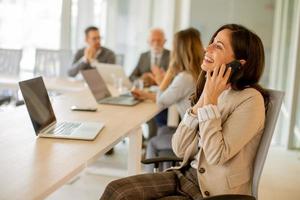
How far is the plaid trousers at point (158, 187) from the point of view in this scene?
190 centimetres

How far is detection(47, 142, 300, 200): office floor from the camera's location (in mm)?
3307

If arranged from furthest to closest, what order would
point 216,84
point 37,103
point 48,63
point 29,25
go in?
1. point 29,25
2. point 48,63
3. point 37,103
4. point 216,84

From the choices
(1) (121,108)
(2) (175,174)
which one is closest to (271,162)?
(1) (121,108)

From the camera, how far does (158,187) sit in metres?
1.99

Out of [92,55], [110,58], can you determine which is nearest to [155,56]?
[110,58]

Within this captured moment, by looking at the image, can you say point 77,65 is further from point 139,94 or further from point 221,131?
point 221,131

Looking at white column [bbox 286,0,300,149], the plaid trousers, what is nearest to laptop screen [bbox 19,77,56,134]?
the plaid trousers

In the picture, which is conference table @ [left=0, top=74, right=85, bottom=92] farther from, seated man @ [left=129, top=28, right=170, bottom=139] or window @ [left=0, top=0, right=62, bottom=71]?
window @ [left=0, top=0, right=62, bottom=71]

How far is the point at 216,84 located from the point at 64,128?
895 millimetres

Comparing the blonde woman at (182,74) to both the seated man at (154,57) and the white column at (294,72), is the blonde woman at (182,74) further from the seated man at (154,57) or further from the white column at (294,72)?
the white column at (294,72)

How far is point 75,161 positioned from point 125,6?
14.2 ft

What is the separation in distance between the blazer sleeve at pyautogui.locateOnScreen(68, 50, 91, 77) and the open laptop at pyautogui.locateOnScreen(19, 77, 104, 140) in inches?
85.0

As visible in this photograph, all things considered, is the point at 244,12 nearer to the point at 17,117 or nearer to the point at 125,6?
the point at 125,6

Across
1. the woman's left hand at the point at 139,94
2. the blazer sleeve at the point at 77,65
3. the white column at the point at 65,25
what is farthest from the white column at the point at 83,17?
the woman's left hand at the point at 139,94
